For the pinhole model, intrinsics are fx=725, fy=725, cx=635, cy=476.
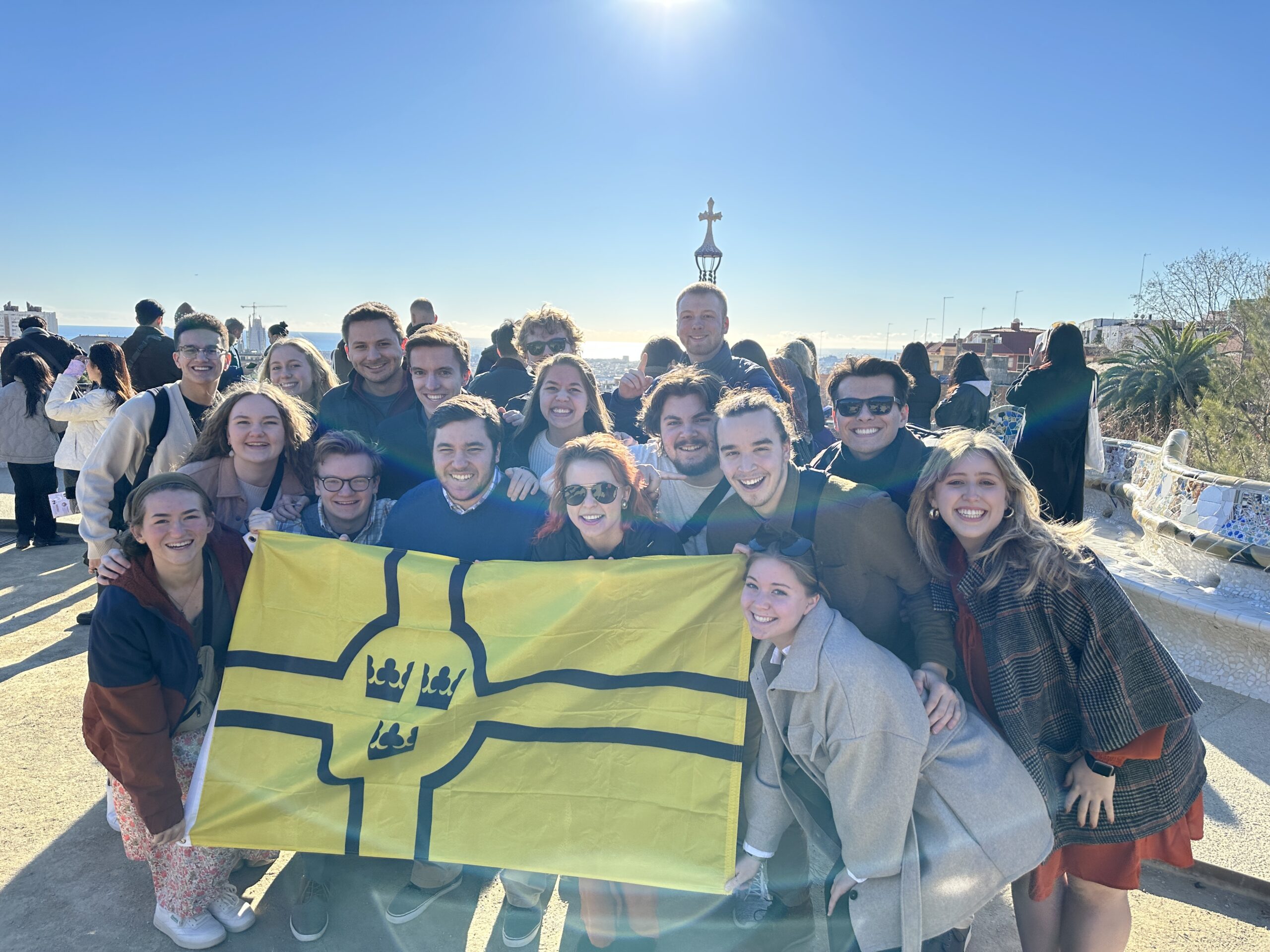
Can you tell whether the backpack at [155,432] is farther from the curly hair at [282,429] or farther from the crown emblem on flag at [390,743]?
the crown emblem on flag at [390,743]

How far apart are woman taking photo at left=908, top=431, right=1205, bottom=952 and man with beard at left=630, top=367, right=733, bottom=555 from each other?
100cm

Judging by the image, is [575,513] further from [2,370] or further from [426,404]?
[2,370]

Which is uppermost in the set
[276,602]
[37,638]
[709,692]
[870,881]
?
[276,602]

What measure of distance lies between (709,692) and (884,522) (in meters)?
0.98

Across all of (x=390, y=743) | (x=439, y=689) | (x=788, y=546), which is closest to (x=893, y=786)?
→ (x=788, y=546)

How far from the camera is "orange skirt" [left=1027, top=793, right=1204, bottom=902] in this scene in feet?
8.45

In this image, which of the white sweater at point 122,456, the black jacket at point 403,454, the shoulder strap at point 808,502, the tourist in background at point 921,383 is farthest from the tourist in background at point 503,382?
the tourist in background at point 921,383

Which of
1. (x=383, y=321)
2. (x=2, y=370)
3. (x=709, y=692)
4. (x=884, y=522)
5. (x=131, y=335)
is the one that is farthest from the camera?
(x=2, y=370)

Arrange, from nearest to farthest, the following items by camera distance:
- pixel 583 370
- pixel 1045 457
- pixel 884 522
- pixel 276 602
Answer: pixel 884 522
pixel 276 602
pixel 583 370
pixel 1045 457

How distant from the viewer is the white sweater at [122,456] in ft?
12.5

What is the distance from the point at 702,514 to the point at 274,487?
2116 mm

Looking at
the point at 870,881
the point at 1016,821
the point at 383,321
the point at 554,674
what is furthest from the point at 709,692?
the point at 383,321

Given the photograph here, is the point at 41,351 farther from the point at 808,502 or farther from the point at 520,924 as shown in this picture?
the point at 808,502

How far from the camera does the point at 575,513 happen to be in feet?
10.2
